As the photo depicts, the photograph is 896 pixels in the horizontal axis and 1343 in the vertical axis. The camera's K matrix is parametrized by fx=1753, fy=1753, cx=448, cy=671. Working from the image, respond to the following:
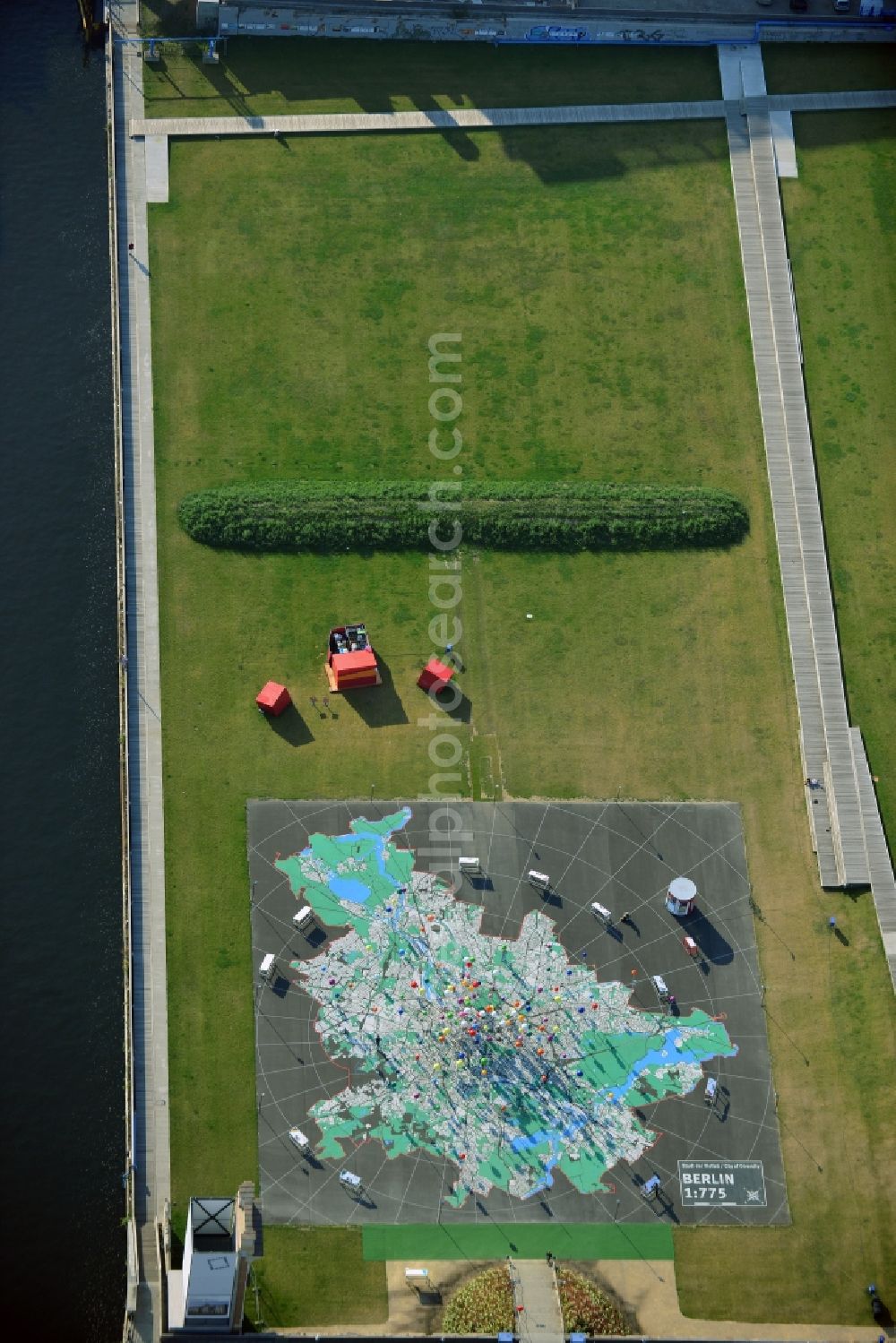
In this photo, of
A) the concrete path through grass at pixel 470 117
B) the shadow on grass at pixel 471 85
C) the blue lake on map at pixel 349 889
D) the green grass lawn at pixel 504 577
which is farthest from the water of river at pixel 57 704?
the blue lake on map at pixel 349 889

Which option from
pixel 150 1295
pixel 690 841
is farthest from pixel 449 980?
pixel 150 1295

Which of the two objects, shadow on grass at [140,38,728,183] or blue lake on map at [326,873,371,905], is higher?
shadow on grass at [140,38,728,183]

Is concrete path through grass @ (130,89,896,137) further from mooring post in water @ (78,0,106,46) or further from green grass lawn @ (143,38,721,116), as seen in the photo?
mooring post in water @ (78,0,106,46)

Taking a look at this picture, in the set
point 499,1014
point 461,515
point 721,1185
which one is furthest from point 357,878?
point 721,1185

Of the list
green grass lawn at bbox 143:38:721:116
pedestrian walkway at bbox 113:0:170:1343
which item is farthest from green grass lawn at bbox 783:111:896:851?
pedestrian walkway at bbox 113:0:170:1343

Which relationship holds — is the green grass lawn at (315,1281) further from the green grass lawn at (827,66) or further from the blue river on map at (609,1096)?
the green grass lawn at (827,66)
